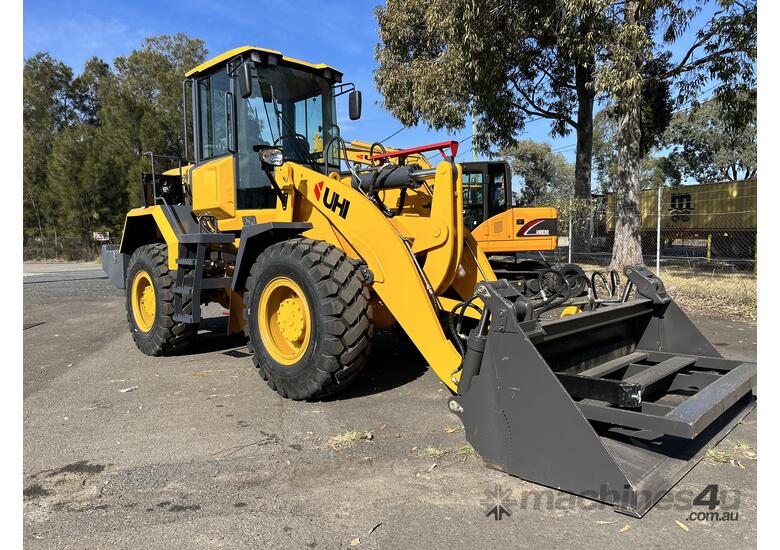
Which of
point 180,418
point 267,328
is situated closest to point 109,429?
point 180,418

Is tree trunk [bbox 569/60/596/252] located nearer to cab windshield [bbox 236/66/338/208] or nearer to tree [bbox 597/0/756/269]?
tree [bbox 597/0/756/269]

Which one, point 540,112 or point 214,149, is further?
point 540,112

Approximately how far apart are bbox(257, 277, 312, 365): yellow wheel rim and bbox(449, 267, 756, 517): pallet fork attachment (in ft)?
5.88

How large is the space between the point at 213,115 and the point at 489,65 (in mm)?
8593

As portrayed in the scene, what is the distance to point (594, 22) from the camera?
11.2 meters

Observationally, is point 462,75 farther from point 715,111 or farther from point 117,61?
point 117,61

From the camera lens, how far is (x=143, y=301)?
6.88 metres

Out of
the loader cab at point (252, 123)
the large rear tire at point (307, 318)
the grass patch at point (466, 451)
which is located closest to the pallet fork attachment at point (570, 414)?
the grass patch at point (466, 451)

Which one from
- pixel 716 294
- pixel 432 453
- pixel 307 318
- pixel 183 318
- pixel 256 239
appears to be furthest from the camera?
pixel 716 294

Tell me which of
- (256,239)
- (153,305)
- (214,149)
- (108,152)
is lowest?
(153,305)

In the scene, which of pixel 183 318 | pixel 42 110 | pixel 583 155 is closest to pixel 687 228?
pixel 583 155

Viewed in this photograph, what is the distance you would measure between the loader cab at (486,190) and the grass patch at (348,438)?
7.86 m

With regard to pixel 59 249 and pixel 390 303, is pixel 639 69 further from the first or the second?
pixel 59 249

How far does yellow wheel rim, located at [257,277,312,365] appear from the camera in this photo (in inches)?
181
